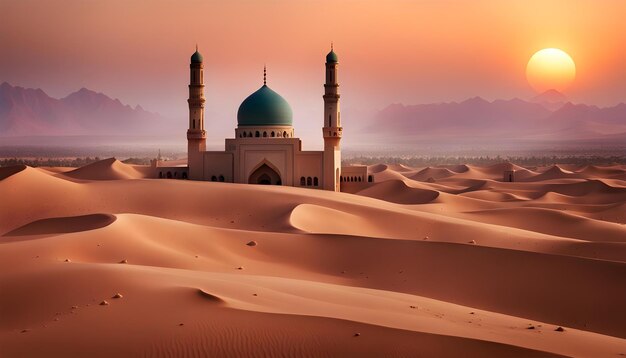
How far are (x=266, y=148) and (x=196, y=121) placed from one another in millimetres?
5201

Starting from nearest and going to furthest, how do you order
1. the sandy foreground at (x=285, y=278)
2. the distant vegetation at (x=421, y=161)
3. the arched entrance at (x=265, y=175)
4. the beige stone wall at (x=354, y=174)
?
the sandy foreground at (x=285, y=278) < the arched entrance at (x=265, y=175) < the beige stone wall at (x=354, y=174) < the distant vegetation at (x=421, y=161)

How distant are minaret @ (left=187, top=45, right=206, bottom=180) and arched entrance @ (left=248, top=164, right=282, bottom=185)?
3.12 metres

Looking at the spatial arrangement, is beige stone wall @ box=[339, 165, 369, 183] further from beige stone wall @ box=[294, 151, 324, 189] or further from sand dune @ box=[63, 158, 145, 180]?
sand dune @ box=[63, 158, 145, 180]

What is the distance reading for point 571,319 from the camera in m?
16.8

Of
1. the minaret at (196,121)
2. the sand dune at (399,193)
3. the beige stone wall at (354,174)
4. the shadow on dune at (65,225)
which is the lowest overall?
the sand dune at (399,193)

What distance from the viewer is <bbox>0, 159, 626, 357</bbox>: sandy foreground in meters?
11.2

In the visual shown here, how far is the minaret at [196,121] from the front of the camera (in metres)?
42.7

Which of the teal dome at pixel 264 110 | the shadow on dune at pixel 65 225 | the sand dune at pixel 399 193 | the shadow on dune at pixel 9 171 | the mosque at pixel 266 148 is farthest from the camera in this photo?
the sand dune at pixel 399 193

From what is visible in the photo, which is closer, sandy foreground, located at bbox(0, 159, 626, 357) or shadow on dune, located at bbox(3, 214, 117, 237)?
sandy foreground, located at bbox(0, 159, 626, 357)

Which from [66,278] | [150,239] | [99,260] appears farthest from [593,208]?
[66,278]

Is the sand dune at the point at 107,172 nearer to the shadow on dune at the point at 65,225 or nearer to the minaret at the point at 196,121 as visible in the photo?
the minaret at the point at 196,121

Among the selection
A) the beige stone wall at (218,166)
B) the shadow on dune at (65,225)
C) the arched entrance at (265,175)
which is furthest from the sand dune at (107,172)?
the shadow on dune at (65,225)

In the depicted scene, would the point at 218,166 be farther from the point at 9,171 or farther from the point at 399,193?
the point at 399,193

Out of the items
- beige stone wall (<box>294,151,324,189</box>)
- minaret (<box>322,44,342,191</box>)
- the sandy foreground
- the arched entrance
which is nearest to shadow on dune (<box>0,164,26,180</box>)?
the sandy foreground
